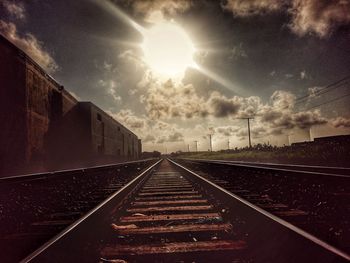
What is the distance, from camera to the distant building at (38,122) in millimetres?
18719

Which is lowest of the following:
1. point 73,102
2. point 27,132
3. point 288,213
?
point 288,213

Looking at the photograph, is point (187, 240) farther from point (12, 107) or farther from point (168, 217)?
point (12, 107)

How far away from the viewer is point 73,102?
34.0m

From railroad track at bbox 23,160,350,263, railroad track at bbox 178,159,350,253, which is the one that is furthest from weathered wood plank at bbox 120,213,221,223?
railroad track at bbox 178,159,350,253

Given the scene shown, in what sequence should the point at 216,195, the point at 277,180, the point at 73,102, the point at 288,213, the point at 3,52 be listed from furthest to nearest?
the point at 73,102, the point at 3,52, the point at 277,180, the point at 216,195, the point at 288,213

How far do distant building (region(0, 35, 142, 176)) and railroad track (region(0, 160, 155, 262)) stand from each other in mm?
10236

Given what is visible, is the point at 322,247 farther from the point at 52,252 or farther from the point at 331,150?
the point at 331,150

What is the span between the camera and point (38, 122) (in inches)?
927

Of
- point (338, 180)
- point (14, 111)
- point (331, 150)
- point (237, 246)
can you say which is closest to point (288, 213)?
point (338, 180)

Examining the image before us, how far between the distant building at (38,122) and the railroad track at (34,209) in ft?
33.6

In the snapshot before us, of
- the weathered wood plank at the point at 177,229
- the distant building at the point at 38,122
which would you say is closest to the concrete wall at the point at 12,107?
the distant building at the point at 38,122

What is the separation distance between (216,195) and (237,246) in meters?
4.15

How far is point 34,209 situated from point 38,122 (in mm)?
18559

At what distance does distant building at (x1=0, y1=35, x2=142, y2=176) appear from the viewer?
1872 cm
